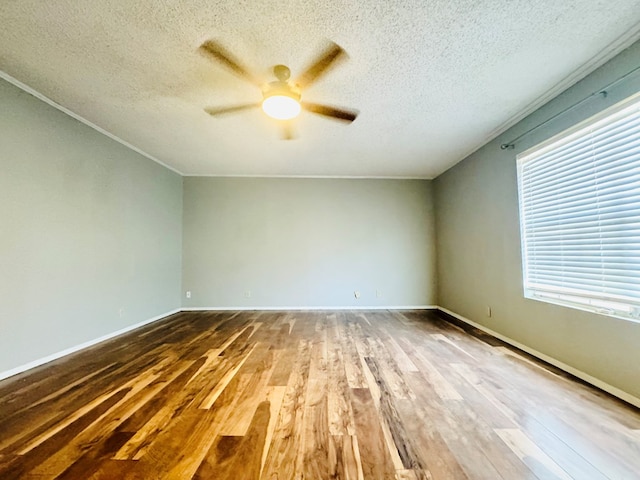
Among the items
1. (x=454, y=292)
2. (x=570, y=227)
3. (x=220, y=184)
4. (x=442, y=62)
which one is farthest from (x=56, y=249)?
(x=454, y=292)

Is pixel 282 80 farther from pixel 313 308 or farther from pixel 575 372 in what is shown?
pixel 313 308

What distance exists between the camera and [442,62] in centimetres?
212

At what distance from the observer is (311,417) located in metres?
1.73

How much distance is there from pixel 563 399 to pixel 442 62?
253 cm

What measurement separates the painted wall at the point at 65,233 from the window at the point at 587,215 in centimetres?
471

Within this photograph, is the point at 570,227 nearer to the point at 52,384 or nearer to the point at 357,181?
the point at 357,181

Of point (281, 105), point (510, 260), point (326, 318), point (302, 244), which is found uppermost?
point (281, 105)

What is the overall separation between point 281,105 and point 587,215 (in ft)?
8.50

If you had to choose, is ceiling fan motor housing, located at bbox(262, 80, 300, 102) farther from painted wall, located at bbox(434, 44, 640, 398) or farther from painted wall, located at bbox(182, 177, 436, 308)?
painted wall, located at bbox(182, 177, 436, 308)

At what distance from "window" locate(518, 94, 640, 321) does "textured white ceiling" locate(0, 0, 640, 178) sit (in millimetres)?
506

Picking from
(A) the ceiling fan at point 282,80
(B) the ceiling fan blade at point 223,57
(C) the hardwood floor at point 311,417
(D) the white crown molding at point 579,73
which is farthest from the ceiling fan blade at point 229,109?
(D) the white crown molding at point 579,73

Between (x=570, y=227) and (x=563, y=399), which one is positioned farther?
(x=570, y=227)

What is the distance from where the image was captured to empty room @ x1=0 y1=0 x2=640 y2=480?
1536mm

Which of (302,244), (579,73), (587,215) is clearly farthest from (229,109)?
(587,215)
